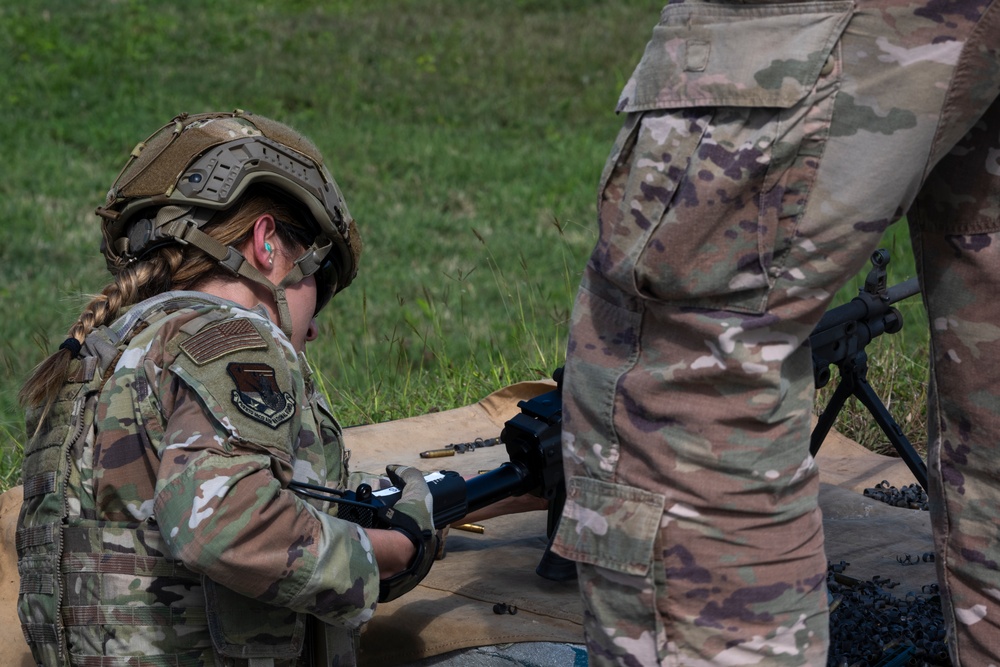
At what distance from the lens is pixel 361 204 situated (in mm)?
11742

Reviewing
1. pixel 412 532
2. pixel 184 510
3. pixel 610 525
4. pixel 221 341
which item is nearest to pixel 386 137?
pixel 412 532

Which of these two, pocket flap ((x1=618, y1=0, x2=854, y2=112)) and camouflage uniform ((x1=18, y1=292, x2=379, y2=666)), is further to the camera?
camouflage uniform ((x1=18, y1=292, x2=379, y2=666))

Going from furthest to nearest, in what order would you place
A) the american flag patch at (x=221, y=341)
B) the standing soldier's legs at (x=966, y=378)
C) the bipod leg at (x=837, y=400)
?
the bipod leg at (x=837, y=400) → the american flag patch at (x=221, y=341) → the standing soldier's legs at (x=966, y=378)

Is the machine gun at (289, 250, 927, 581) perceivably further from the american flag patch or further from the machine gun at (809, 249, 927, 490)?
the american flag patch

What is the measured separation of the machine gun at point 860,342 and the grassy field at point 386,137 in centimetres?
155

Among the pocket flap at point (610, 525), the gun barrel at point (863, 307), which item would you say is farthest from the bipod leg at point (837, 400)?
the pocket flap at point (610, 525)

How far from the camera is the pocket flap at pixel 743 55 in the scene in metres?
1.86

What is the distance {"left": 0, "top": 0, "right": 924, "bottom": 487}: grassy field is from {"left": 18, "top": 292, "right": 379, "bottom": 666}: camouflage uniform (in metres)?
2.46

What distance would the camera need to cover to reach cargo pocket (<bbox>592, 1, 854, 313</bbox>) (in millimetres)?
1875

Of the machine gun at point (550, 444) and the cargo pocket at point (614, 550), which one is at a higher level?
the cargo pocket at point (614, 550)

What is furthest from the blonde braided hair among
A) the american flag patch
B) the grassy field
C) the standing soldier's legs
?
the grassy field

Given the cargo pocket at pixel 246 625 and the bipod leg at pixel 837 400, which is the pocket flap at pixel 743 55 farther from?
the bipod leg at pixel 837 400

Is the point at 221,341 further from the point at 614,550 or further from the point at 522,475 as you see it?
the point at 522,475

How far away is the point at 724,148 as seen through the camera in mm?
1901
